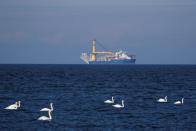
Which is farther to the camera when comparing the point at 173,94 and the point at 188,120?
the point at 173,94

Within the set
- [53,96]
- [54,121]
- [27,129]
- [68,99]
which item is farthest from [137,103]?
[27,129]

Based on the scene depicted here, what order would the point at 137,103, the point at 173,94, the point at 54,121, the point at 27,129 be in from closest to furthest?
the point at 27,129 < the point at 54,121 < the point at 137,103 < the point at 173,94

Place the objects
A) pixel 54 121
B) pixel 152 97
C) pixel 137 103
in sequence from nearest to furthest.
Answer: pixel 54 121
pixel 137 103
pixel 152 97

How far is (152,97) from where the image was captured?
84.0 m

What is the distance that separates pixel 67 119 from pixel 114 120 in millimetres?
4124

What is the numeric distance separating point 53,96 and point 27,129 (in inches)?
1391

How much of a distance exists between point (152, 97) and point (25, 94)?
1740 centimetres

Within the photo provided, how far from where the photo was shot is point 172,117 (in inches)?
2296

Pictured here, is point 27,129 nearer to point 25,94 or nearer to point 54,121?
point 54,121

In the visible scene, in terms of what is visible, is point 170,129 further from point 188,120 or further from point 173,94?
point 173,94

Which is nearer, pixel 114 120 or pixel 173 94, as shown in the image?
pixel 114 120

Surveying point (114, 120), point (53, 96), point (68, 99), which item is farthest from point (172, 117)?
point (53, 96)

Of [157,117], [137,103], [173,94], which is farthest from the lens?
[173,94]

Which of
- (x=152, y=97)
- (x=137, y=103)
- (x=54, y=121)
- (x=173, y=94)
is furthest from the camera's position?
(x=173, y=94)
